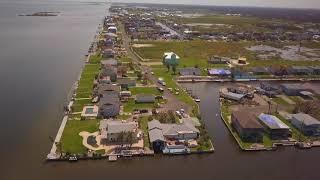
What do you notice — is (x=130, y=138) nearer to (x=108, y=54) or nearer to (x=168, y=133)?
(x=168, y=133)

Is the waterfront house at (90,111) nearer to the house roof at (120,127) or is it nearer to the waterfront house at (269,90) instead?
the house roof at (120,127)

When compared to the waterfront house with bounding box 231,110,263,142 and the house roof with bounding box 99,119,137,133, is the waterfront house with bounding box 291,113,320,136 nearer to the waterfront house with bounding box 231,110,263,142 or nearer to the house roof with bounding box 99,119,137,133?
the waterfront house with bounding box 231,110,263,142

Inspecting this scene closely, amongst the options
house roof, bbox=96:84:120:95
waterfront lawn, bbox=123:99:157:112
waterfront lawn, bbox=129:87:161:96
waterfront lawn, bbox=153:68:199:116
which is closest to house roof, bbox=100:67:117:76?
waterfront lawn, bbox=129:87:161:96

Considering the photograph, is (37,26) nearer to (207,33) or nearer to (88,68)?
(207,33)

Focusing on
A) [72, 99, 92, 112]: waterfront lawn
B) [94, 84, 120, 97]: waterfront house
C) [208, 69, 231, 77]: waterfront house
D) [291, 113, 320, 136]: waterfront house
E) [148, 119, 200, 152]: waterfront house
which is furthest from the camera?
[208, 69, 231, 77]: waterfront house

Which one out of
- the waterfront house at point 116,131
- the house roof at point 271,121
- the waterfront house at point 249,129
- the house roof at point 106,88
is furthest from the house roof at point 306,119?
the house roof at point 106,88

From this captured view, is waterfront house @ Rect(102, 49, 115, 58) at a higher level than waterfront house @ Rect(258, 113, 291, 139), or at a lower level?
higher

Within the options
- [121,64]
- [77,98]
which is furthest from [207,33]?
[77,98]

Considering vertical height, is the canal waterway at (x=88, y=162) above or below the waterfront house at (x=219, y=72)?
below
